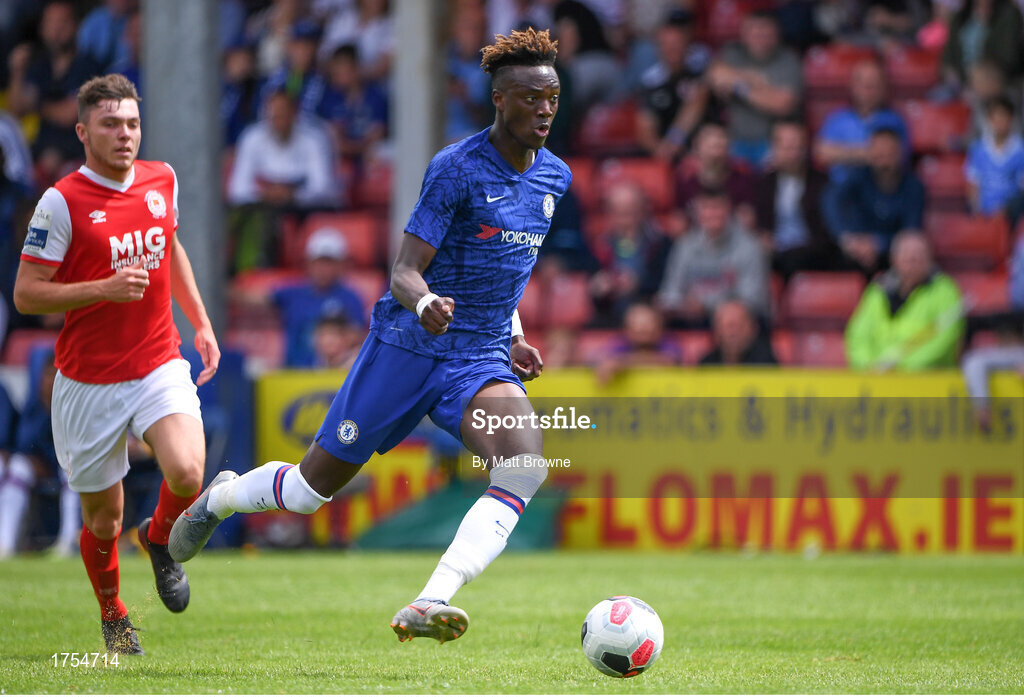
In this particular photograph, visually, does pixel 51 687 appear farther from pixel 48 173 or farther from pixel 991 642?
pixel 48 173

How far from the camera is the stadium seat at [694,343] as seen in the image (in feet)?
41.9

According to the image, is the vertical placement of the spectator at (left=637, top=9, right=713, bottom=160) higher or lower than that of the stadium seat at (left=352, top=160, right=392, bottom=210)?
higher

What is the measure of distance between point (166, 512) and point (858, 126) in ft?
31.5

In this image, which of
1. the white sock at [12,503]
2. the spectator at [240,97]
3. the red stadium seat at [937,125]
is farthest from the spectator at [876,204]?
the white sock at [12,503]

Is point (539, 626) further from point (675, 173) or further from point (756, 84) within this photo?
point (756, 84)

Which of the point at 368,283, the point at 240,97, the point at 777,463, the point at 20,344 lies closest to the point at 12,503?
the point at 20,344

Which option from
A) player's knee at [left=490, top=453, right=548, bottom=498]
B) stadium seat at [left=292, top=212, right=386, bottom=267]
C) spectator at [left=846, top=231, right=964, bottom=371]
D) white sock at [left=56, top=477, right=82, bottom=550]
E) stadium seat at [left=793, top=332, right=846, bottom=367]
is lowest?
white sock at [left=56, top=477, right=82, bottom=550]

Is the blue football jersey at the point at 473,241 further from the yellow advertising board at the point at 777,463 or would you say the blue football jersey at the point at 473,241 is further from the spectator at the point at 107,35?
the spectator at the point at 107,35

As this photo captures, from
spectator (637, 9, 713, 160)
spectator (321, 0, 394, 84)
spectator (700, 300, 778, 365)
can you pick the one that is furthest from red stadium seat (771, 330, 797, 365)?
spectator (321, 0, 394, 84)

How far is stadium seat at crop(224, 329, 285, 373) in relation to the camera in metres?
14.8

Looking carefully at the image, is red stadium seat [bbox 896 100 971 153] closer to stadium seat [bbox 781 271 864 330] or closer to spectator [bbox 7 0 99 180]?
stadium seat [bbox 781 271 864 330]

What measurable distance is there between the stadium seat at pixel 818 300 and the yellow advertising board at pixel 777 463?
7.62 ft

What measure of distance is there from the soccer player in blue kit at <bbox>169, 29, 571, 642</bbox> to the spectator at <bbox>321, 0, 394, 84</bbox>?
11015 millimetres

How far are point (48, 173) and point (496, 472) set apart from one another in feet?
40.3
